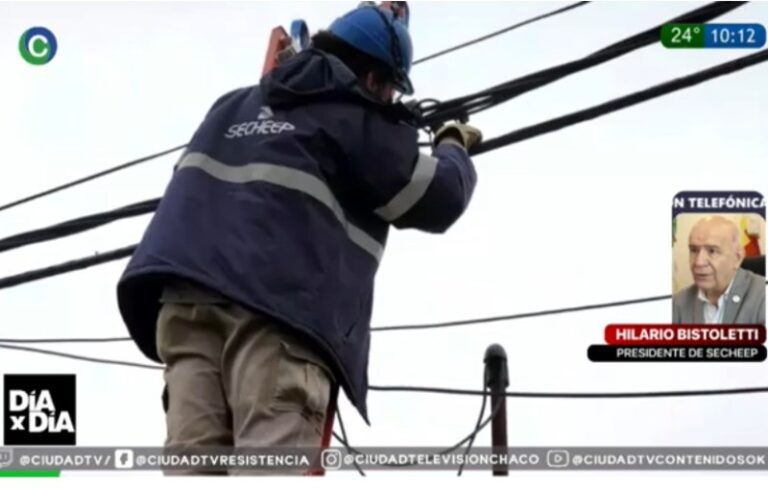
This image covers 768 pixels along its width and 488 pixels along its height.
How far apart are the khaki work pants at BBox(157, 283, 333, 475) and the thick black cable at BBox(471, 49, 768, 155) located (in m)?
0.89

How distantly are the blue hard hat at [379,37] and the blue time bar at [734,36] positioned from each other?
0.77m

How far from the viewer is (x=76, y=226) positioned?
3441 mm

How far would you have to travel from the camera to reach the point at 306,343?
8.20 ft

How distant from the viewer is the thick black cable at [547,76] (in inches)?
126


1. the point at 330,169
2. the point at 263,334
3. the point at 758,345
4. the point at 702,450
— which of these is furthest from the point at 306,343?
the point at 758,345

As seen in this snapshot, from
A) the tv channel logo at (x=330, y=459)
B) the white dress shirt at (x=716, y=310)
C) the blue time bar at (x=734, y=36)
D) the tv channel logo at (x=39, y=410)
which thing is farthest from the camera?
the blue time bar at (x=734, y=36)

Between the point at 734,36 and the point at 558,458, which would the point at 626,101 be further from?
the point at 558,458

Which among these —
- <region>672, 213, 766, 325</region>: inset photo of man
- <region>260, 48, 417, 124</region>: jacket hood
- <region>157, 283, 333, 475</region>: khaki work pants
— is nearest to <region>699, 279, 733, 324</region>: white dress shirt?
<region>672, 213, 766, 325</region>: inset photo of man

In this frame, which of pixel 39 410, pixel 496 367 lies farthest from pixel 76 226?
pixel 496 367

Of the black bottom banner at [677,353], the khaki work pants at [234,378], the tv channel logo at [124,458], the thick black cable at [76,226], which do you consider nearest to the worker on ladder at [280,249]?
the khaki work pants at [234,378]

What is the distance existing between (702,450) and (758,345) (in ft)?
1.01

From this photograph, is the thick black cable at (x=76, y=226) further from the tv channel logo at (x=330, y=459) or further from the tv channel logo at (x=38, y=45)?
the tv channel logo at (x=330, y=459)

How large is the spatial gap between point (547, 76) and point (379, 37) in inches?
31.7

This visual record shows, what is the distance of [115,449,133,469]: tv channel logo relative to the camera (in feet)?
9.40
